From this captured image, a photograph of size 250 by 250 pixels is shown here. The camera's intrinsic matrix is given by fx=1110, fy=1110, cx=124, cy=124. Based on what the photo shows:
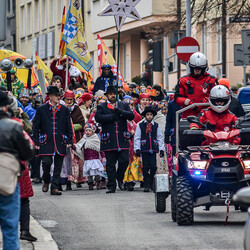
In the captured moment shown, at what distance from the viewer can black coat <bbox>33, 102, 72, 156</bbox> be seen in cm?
1805

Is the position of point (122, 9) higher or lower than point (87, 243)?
higher

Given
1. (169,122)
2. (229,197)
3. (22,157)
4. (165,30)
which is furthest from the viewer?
(165,30)

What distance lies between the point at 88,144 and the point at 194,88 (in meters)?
5.09

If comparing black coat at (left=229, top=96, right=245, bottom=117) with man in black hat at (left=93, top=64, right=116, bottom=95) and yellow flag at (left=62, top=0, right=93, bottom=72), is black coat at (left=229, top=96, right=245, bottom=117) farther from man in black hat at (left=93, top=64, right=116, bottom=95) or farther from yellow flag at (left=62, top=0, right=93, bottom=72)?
yellow flag at (left=62, top=0, right=93, bottom=72)

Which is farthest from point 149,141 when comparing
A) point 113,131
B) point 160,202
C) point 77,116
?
point 160,202

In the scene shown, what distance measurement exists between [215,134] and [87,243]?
8.13ft

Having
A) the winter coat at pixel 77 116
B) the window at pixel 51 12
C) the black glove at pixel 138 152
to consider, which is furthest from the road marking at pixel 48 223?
the window at pixel 51 12

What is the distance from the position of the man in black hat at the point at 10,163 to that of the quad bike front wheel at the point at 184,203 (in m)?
3.99

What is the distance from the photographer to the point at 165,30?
35.1 m

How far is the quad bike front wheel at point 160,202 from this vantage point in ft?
47.0

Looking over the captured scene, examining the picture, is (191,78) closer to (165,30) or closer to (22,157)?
(22,157)

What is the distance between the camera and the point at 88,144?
19.9 m

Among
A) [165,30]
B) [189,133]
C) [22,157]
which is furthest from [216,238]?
[165,30]

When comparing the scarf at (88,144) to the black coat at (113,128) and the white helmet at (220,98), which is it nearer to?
the black coat at (113,128)
